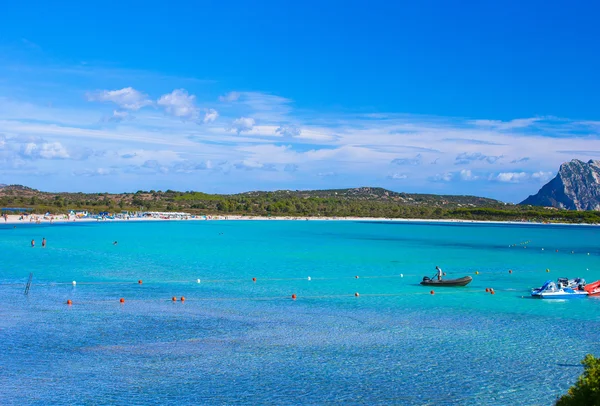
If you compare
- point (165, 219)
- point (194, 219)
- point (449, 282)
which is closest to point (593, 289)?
point (449, 282)

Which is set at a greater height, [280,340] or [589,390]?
[589,390]

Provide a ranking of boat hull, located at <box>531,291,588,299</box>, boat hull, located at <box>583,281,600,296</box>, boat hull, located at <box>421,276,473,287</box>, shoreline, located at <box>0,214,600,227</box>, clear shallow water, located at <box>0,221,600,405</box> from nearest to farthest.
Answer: clear shallow water, located at <box>0,221,600,405</box> < boat hull, located at <box>531,291,588,299</box> < boat hull, located at <box>583,281,600,296</box> < boat hull, located at <box>421,276,473,287</box> < shoreline, located at <box>0,214,600,227</box>

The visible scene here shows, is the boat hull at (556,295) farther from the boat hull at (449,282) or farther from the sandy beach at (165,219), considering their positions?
the sandy beach at (165,219)

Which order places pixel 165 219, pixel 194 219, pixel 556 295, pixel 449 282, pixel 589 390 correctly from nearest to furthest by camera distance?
pixel 589 390, pixel 556 295, pixel 449 282, pixel 165 219, pixel 194 219

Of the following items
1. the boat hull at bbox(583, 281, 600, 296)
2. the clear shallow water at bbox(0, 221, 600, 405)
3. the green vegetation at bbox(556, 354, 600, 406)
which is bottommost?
the clear shallow water at bbox(0, 221, 600, 405)

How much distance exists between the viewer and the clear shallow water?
16172 mm

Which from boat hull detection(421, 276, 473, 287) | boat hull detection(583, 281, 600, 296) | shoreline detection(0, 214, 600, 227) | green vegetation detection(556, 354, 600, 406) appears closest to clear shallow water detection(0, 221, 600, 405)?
boat hull detection(421, 276, 473, 287)

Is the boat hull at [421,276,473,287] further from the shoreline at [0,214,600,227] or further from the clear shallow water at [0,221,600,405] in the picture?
the shoreline at [0,214,600,227]

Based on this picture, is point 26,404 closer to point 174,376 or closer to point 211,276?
point 174,376

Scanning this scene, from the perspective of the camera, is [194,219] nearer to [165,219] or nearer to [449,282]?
[165,219]

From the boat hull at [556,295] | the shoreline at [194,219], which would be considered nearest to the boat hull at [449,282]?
the boat hull at [556,295]

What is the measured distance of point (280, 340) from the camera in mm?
21547

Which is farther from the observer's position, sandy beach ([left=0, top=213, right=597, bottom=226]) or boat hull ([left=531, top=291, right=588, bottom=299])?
sandy beach ([left=0, top=213, right=597, bottom=226])

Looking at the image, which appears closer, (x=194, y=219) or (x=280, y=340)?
(x=280, y=340)
